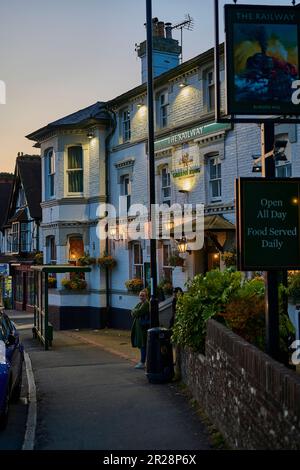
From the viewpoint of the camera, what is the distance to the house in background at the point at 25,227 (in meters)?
36.2

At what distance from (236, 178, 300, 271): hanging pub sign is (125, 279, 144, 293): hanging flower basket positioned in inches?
625

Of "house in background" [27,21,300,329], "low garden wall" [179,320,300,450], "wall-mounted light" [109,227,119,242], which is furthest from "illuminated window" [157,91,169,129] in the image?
"low garden wall" [179,320,300,450]

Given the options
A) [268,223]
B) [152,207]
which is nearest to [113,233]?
[152,207]

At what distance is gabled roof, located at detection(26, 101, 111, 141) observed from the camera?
83.3 ft

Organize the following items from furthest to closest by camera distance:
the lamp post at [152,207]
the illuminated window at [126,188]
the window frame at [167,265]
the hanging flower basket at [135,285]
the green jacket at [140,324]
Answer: the illuminated window at [126,188], the hanging flower basket at [135,285], the window frame at [167,265], the green jacket at [140,324], the lamp post at [152,207]

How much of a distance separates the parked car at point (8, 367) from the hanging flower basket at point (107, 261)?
13117 millimetres

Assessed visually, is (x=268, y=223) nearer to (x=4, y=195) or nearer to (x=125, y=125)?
(x=125, y=125)

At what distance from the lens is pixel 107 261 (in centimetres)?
2458

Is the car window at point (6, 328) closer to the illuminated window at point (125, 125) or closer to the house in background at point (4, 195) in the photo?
the illuminated window at point (125, 125)

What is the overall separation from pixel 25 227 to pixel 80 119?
12.8 meters

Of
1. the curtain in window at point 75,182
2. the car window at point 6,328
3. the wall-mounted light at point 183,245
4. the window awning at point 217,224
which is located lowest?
the car window at point 6,328

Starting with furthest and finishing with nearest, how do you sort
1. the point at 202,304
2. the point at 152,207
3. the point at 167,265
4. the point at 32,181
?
the point at 32,181, the point at 167,265, the point at 152,207, the point at 202,304

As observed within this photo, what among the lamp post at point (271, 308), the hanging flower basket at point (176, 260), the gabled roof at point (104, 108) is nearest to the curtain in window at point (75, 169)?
the gabled roof at point (104, 108)

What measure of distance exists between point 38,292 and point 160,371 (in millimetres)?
10171
